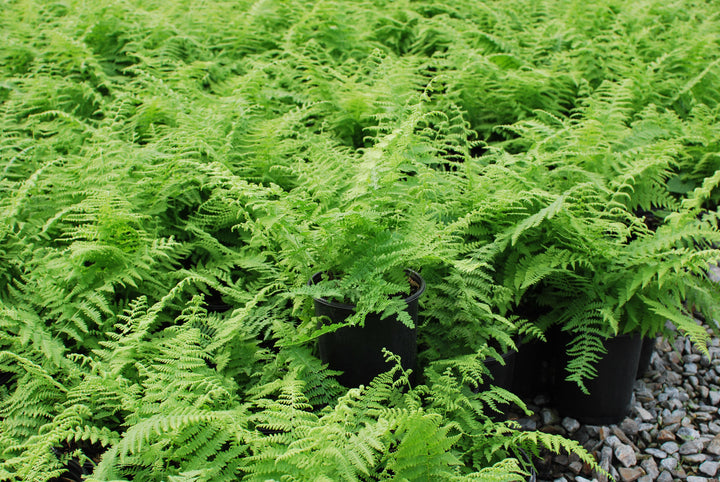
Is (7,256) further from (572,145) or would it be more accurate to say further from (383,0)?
(383,0)

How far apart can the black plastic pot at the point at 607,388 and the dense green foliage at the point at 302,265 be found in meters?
0.09

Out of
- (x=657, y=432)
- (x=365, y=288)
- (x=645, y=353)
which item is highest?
(x=365, y=288)

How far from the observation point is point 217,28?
17.6ft

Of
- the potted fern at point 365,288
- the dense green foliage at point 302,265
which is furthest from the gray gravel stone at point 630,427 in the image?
the potted fern at point 365,288

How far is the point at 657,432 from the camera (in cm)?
301

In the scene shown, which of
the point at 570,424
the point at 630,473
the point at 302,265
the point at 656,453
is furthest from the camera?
the point at 570,424

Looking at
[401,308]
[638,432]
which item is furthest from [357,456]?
[638,432]

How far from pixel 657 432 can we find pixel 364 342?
193 cm

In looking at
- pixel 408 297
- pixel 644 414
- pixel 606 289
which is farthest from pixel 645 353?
pixel 408 297

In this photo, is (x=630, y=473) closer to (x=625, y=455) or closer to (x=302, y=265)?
(x=625, y=455)

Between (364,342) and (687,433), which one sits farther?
(687,433)

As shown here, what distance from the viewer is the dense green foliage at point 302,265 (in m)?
1.97

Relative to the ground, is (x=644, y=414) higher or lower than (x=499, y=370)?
lower

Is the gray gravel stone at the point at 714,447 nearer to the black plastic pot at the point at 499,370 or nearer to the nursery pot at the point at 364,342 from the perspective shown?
the black plastic pot at the point at 499,370
